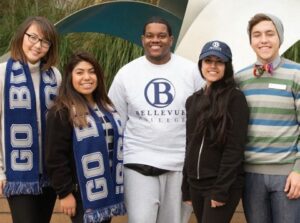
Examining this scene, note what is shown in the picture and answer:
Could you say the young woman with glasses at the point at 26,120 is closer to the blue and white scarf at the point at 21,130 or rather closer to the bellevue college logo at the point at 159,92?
the blue and white scarf at the point at 21,130

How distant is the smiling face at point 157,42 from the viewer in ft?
14.9

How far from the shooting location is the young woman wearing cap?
3865 mm

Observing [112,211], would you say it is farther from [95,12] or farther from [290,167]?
[95,12]

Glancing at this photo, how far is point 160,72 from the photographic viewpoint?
4562 mm

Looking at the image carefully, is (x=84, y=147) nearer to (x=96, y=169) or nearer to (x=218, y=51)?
(x=96, y=169)

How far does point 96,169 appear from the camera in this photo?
4055 millimetres

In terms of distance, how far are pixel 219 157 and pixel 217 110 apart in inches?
11.7

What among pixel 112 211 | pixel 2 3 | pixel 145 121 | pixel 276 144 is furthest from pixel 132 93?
pixel 2 3

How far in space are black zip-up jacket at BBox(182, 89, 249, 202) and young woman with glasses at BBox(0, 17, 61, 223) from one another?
974 millimetres

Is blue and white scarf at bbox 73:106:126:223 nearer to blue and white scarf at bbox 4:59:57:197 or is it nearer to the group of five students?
the group of five students

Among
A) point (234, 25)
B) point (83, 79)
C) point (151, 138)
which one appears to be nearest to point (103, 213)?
point (151, 138)

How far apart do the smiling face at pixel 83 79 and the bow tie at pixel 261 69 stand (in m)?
1.07

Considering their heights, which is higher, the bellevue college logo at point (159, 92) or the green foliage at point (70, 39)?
the green foliage at point (70, 39)

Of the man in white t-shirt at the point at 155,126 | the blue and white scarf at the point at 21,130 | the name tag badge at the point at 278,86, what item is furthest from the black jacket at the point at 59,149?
the name tag badge at the point at 278,86
